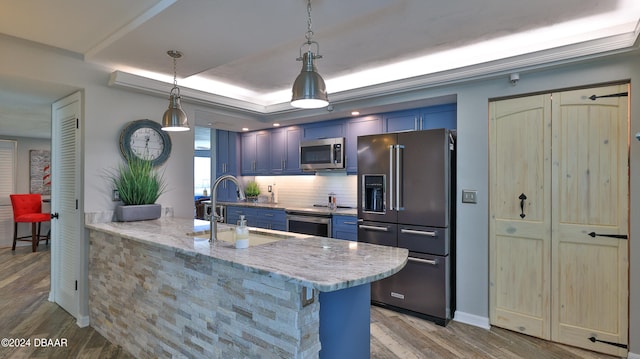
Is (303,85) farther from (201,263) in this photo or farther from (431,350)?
(431,350)

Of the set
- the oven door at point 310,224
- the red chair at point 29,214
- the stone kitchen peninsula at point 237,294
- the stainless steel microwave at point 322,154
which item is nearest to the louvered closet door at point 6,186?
the red chair at point 29,214

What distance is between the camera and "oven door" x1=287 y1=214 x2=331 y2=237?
4199 millimetres

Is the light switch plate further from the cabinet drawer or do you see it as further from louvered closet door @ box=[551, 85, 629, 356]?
louvered closet door @ box=[551, 85, 629, 356]

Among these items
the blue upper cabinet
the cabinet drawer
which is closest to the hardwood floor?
the cabinet drawer

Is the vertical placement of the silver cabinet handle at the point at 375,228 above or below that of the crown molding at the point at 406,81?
below

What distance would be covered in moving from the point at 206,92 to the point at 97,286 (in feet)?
7.06

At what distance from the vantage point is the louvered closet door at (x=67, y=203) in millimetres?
3111

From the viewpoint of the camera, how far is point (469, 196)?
3.14 metres

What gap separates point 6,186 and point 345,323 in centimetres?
785

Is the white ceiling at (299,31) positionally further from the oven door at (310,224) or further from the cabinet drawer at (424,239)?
the oven door at (310,224)

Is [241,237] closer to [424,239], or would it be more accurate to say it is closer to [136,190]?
[136,190]

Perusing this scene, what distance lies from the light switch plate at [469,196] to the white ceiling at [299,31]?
1.15 metres

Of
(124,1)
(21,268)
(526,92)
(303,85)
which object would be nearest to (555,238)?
(526,92)

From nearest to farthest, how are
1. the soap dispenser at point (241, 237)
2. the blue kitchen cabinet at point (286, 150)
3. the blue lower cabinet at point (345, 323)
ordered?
the blue lower cabinet at point (345, 323), the soap dispenser at point (241, 237), the blue kitchen cabinet at point (286, 150)
